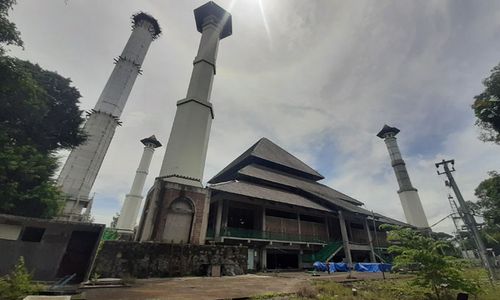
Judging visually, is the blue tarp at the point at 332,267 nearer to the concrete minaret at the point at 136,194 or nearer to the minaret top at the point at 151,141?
the concrete minaret at the point at 136,194

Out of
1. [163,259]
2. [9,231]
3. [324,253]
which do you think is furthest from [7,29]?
[324,253]

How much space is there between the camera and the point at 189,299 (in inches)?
244

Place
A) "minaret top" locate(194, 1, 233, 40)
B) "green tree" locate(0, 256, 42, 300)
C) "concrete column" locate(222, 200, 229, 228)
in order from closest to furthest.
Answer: "green tree" locate(0, 256, 42, 300)
"concrete column" locate(222, 200, 229, 228)
"minaret top" locate(194, 1, 233, 40)

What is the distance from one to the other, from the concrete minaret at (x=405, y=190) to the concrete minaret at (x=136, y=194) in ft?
148

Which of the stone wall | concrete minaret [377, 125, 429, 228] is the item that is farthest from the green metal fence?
concrete minaret [377, 125, 429, 228]

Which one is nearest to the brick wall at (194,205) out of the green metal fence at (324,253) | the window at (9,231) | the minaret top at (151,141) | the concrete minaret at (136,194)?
the window at (9,231)

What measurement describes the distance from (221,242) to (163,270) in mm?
5636

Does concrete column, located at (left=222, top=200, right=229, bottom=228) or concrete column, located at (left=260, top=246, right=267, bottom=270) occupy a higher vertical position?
concrete column, located at (left=222, top=200, right=229, bottom=228)

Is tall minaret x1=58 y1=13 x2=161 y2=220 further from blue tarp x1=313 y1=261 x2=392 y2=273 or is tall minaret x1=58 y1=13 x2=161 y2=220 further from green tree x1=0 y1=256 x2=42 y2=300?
blue tarp x1=313 y1=261 x2=392 y2=273

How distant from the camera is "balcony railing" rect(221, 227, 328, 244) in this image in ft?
57.4

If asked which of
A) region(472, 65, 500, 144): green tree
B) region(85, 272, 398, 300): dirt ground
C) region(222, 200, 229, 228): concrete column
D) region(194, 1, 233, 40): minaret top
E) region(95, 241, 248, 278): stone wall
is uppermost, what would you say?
region(194, 1, 233, 40): minaret top

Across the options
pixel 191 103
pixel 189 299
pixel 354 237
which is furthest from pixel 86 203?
pixel 354 237

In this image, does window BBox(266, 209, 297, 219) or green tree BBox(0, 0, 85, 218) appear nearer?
green tree BBox(0, 0, 85, 218)

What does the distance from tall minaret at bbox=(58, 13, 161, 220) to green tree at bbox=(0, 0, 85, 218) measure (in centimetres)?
771
